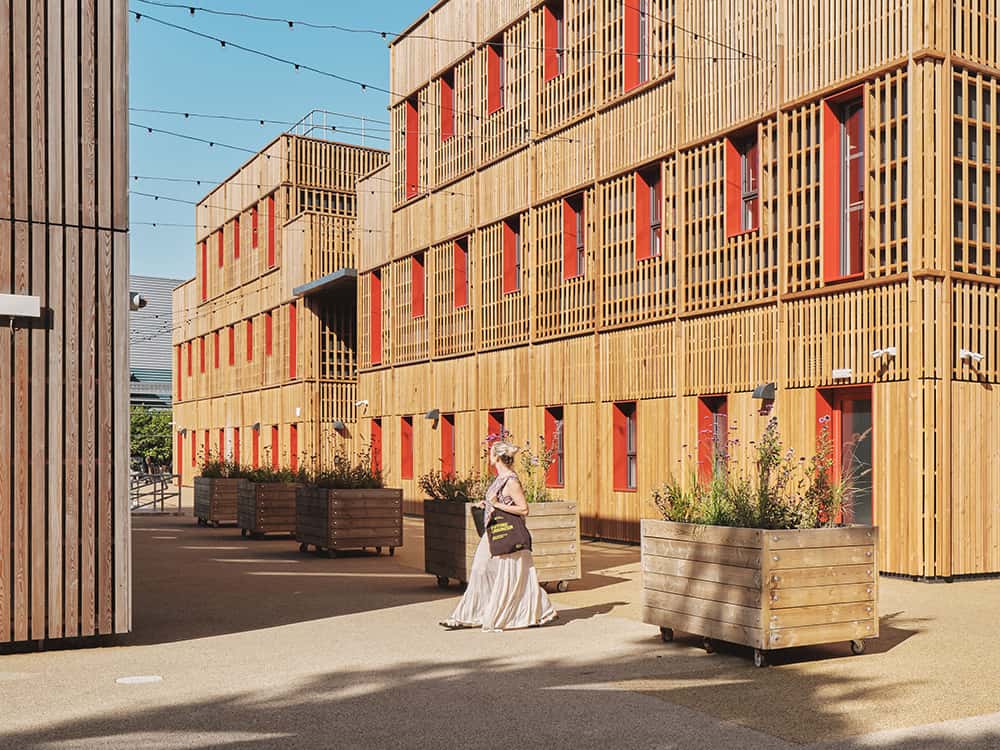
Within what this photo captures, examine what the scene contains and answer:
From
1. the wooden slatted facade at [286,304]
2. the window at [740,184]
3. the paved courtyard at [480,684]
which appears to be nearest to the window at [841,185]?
the window at [740,184]

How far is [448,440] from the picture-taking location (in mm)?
25734

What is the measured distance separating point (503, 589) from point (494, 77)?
1569cm

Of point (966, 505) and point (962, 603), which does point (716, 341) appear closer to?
point (966, 505)

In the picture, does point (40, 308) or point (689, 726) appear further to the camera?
point (40, 308)

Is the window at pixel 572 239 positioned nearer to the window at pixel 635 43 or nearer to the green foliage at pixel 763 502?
the window at pixel 635 43

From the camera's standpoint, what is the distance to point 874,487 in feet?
46.2

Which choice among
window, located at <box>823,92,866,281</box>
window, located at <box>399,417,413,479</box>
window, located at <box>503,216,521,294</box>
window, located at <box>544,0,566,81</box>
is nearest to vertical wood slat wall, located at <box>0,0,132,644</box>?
window, located at <box>823,92,866,281</box>

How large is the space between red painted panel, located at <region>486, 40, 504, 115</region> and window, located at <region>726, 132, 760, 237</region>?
8.05 m

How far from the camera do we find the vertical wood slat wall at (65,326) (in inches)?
342

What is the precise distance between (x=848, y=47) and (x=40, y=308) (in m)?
10.1

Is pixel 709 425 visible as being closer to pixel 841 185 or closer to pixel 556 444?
pixel 841 185

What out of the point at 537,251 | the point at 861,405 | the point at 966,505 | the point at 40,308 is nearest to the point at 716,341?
the point at 861,405

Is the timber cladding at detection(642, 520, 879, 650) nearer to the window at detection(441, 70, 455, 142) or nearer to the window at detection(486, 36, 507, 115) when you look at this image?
the window at detection(486, 36, 507, 115)

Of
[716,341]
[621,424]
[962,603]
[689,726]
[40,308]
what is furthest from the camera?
[621,424]
